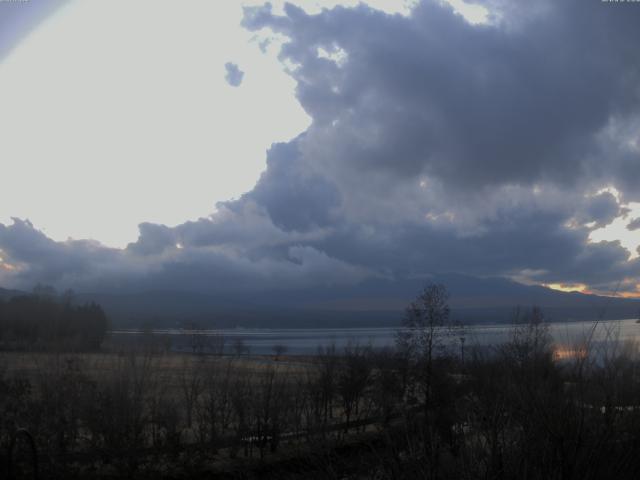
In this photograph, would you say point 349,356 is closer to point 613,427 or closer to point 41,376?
point 41,376

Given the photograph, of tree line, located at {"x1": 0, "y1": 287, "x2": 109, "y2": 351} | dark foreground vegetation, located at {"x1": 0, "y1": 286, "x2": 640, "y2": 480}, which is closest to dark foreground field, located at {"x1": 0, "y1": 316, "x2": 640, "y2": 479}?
dark foreground vegetation, located at {"x1": 0, "y1": 286, "x2": 640, "y2": 480}

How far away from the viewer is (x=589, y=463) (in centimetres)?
831

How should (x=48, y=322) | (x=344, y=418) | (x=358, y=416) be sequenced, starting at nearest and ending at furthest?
(x=358, y=416) < (x=344, y=418) < (x=48, y=322)

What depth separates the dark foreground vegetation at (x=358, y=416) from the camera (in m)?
8.75

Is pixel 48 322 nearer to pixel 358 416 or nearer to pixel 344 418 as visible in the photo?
pixel 344 418

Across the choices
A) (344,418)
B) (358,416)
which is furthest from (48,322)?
(358,416)

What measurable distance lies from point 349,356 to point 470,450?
4137 cm

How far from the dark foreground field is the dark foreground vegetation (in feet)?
0.15

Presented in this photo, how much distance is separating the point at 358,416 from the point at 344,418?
4212mm

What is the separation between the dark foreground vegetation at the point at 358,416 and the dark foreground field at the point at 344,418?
0.05 m

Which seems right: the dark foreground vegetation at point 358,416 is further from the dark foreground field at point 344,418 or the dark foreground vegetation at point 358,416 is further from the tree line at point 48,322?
the tree line at point 48,322

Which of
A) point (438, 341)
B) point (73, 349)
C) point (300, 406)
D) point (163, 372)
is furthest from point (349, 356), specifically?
point (73, 349)

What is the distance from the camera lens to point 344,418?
46.2 m

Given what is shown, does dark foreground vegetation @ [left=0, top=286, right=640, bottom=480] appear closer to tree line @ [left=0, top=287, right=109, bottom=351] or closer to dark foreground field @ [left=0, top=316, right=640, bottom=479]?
dark foreground field @ [left=0, top=316, right=640, bottom=479]
